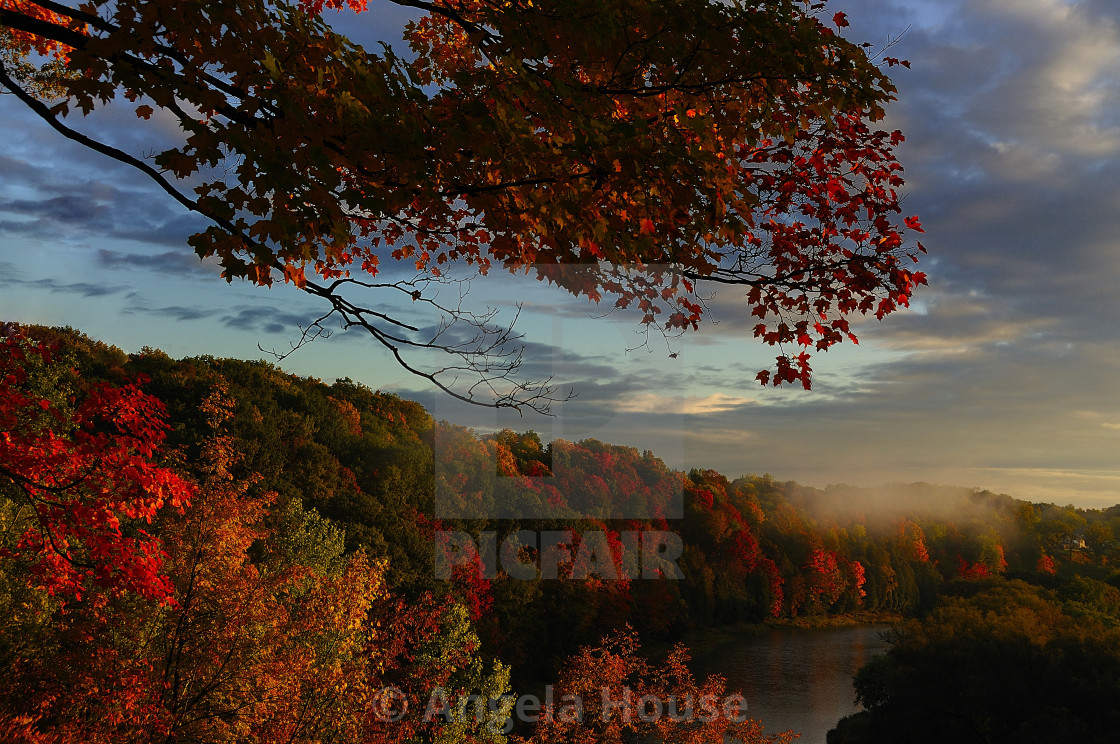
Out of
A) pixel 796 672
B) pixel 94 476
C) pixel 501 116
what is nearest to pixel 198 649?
pixel 94 476

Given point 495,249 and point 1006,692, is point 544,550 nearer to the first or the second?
point 1006,692

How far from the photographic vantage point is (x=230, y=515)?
1248cm

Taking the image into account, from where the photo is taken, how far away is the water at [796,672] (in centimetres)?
3772

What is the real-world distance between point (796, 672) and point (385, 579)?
2748 cm

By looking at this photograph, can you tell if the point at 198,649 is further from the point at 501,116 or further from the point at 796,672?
the point at 796,672

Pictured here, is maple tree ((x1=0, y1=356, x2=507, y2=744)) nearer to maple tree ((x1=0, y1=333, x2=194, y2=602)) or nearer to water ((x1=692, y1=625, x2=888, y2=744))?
maple tree ((x1=0, y1=333, x2=194, y2=602))

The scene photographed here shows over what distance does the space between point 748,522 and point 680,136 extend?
2536 inches

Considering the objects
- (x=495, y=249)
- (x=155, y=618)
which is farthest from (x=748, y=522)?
(x=495, y=249)

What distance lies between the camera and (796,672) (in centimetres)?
4741

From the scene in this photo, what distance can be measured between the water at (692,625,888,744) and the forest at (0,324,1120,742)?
235cm

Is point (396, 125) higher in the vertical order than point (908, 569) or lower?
higher

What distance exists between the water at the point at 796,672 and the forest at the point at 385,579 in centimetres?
235

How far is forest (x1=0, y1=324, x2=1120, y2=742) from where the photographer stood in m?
11.7

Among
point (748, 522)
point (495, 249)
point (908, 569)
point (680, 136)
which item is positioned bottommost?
point (908, 569)
